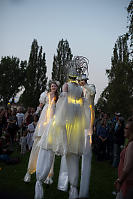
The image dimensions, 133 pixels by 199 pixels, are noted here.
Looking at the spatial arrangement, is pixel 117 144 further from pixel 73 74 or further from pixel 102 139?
pixel 73 74

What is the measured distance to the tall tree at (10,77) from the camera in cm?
4944

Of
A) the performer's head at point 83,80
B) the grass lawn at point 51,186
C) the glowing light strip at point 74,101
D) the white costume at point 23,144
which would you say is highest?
the performer's head at point 83,80

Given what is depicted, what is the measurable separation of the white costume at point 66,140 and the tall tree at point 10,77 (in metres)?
46.6

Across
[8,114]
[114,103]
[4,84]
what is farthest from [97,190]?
[4,84]

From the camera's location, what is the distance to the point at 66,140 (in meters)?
4.00

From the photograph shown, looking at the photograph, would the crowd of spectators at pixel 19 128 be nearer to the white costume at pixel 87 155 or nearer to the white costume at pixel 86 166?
the white costume at pixel 87 155

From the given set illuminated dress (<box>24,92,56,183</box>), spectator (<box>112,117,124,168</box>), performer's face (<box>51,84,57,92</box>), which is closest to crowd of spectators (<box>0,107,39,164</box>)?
spectator (<box>112,117,124,168</box>)

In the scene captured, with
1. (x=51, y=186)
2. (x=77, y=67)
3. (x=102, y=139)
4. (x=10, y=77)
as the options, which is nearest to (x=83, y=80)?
(x=77, y=67)

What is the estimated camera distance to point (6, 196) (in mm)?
1985

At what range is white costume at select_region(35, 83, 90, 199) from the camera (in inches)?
156

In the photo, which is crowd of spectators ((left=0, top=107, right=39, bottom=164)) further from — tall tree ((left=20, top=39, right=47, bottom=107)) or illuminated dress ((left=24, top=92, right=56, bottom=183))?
tall tree ((left=20, top=39, right=47, bottom=107))

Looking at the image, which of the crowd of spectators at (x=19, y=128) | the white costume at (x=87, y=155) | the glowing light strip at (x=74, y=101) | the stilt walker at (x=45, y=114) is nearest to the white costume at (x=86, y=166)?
the white costume at (x=87, y=155)

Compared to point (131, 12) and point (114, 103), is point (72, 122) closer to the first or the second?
point (131, 12)

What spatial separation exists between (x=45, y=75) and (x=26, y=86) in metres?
4.49
